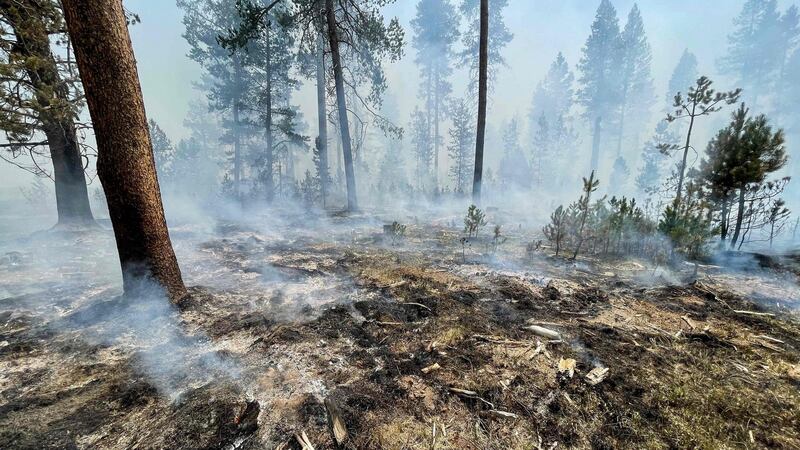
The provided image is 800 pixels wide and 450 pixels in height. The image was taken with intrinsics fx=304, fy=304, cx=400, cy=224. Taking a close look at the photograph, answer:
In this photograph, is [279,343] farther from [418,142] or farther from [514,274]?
[418,142]

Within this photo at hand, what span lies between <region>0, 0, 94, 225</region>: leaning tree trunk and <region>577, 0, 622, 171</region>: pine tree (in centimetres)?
3689

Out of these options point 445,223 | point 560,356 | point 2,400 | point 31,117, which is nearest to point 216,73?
point 31,117

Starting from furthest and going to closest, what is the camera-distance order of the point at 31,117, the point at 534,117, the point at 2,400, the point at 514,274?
1. the point at 534,117
2. the point at 31,117
3. the point at 514,274
4. the point at 2,400

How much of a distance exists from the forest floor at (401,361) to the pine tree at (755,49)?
47810 millimetres

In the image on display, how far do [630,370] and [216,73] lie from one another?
28.7m

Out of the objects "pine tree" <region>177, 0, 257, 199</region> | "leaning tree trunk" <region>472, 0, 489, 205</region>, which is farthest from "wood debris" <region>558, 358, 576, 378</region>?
"pine tree" <region>177, 0, 257, 199</region>

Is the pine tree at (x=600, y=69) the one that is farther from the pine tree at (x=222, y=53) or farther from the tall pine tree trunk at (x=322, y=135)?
the pine tree at (x=222, y=53)

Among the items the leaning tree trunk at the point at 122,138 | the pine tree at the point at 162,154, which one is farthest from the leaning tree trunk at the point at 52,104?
the pine tree at the point at 162,154

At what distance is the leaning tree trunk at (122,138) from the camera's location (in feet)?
10.6

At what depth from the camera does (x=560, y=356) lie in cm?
299

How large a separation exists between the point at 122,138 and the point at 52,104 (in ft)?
15.9

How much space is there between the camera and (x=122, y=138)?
136 inches

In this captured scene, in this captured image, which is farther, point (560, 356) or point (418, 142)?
point (418, 142)

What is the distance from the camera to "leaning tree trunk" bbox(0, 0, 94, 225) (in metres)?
5.91
